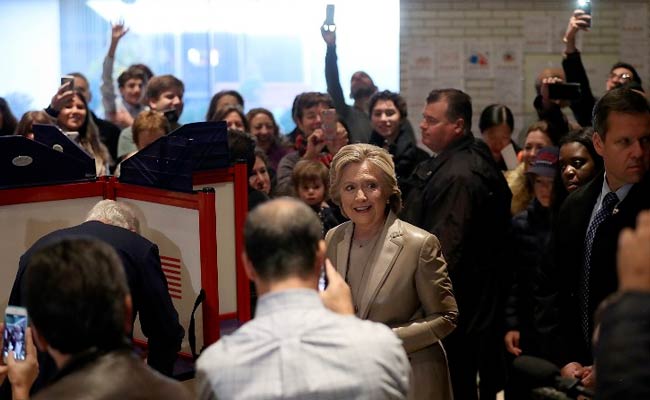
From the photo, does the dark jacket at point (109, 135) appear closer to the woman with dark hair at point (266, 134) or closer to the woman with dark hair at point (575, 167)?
the woman with dark hair at point (266, 134)

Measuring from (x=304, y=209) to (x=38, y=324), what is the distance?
65 centimetres

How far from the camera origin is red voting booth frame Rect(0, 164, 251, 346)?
4223mm

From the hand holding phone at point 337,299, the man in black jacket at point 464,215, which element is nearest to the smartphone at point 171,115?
the man in black jacket at point 464,215

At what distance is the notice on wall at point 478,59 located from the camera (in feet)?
33.8

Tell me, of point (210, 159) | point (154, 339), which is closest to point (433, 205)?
point (210, 159)

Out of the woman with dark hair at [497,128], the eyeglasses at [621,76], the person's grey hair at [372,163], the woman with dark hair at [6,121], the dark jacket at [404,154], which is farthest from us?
the woman with dark hair at [497,128]

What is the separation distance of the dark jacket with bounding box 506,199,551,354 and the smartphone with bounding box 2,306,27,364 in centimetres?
318

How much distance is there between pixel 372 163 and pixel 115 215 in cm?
102

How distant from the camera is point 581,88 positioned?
7.13 meters

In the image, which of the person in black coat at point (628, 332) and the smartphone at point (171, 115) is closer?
the person in black coat at point (628, 332)

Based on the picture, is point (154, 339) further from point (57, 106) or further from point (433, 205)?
point (57, 106)

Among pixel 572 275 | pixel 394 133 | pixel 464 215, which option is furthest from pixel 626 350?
pixel 394 133

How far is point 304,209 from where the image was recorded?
250 centimetres

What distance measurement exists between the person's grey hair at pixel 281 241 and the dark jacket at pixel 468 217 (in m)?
2.78
